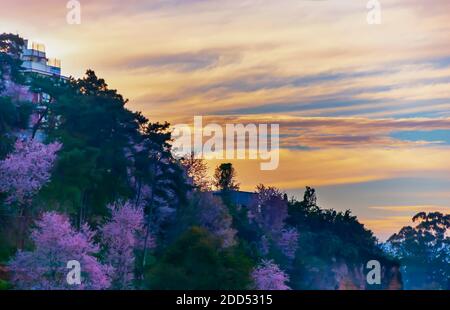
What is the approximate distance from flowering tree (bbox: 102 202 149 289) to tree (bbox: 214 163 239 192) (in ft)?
117

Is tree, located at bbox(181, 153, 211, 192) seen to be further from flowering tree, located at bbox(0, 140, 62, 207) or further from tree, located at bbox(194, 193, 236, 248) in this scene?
flowering tree, located at bbox(0, 140, 62, 207)

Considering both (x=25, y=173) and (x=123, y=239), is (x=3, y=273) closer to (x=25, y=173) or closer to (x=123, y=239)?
(x=25, y=173)

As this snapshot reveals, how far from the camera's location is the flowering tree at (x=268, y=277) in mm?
89375

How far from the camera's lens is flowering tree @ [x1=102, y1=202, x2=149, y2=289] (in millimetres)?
76863

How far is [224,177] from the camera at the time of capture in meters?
122

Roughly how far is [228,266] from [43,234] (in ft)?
44.3

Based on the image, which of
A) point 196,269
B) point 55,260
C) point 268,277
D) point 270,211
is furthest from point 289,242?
point 55,260

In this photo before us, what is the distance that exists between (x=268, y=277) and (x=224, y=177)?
30.3 metres

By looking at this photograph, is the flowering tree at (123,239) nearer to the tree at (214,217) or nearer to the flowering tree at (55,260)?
the flowering tree at (55,260)

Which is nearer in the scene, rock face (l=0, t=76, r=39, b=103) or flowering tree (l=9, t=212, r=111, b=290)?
flowering tree (l=9, t=212, r=111, b=290)

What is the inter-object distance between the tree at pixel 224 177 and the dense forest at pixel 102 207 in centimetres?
1234

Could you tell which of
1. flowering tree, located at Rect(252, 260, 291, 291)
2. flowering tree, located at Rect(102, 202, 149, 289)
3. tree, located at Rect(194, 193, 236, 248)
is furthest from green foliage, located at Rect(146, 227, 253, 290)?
tree, located at Rect(194, 193, 236, 248)

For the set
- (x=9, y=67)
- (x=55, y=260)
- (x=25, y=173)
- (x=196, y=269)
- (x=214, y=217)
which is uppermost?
(x=9, y=67)
